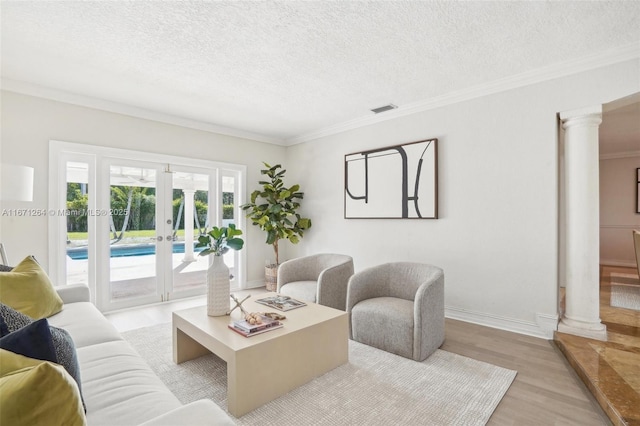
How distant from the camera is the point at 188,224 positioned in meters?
4.50

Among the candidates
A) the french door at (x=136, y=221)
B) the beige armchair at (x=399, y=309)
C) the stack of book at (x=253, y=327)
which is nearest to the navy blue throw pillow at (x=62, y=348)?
the stack of book at (x=253, y=327)

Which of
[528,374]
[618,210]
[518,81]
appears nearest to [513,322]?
[528,374]

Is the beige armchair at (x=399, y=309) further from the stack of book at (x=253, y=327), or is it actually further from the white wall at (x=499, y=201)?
the stack of book at (x=253, y=327)

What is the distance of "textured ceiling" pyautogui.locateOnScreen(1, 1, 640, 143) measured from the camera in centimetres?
212

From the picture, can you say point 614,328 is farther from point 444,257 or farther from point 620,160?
point 620,160

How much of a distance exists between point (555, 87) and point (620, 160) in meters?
4.95

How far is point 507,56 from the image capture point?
2725 mm

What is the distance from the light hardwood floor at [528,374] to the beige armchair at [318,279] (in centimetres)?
116

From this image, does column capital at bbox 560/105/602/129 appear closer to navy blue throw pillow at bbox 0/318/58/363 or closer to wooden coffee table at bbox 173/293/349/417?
wooden coffee table at bbox 173/293/349/417

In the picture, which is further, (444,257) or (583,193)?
(444,257)

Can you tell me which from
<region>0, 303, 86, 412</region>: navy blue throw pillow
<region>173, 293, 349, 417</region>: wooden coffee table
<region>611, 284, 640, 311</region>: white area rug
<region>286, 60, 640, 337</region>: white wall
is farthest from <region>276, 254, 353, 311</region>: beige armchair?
<region>611, 284, 640, 311</region>: white area rug

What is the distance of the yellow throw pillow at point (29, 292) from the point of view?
78.1 inches

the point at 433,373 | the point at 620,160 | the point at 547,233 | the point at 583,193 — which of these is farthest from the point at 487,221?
the point at 620,160

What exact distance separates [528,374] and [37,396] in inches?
111
